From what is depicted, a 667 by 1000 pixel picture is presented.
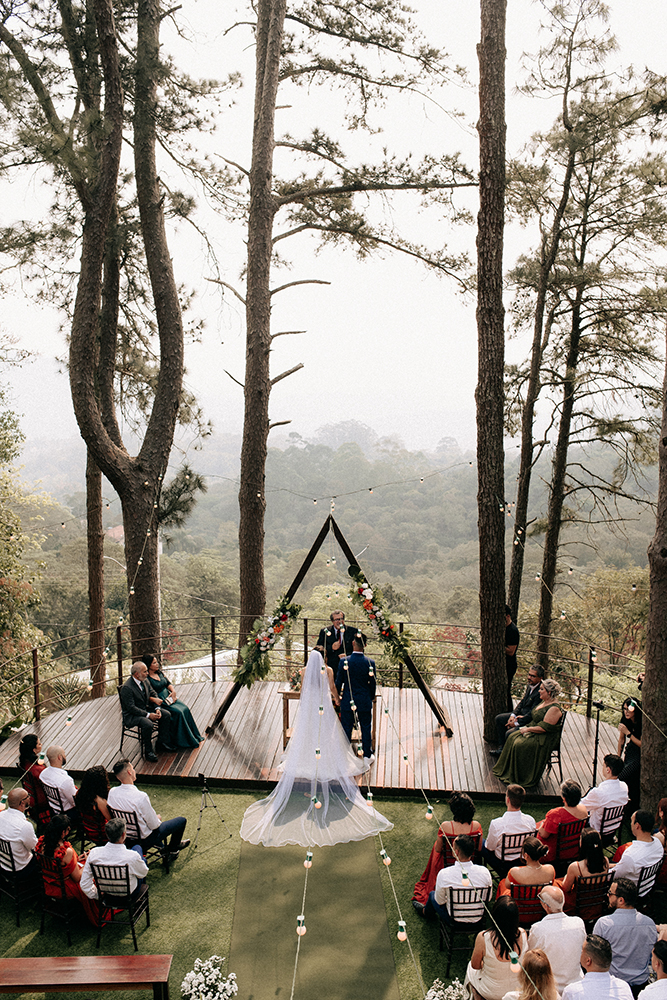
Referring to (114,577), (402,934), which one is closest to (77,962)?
(402,934)

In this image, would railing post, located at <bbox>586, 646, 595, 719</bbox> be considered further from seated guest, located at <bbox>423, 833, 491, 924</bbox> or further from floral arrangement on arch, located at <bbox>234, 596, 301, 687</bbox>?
floral arrangement on arch, located at <bbox>234, 596, 301, 687</bbox>

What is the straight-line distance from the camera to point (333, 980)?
14.2 ft

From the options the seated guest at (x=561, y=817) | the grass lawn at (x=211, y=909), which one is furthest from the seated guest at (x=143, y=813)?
the seated guest at (x=561, y=817)

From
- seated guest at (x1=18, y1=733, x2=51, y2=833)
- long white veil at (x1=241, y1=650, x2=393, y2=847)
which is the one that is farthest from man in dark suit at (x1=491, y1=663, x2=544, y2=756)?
seated guest at (x1=18, y1=733, x2=51, y2=833)

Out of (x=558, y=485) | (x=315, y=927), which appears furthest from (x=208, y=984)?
(x=558, y=485)

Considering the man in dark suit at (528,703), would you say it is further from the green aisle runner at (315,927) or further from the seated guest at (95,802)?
the seated guest at (95,802)

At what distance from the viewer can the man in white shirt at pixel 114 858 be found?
4414 mm

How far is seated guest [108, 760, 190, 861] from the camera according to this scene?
507cm

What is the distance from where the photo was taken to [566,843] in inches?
191

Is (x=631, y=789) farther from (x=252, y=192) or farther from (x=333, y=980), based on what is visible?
(x=252, y=192)

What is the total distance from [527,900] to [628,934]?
587mm

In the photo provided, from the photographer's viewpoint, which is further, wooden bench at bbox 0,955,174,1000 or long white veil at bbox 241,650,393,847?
long white veil at bbox 241,650,393,847

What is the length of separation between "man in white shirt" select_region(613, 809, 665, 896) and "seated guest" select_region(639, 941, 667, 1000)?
1.15 metres

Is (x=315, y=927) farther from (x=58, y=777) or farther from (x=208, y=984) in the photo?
(x=58, y=777)
